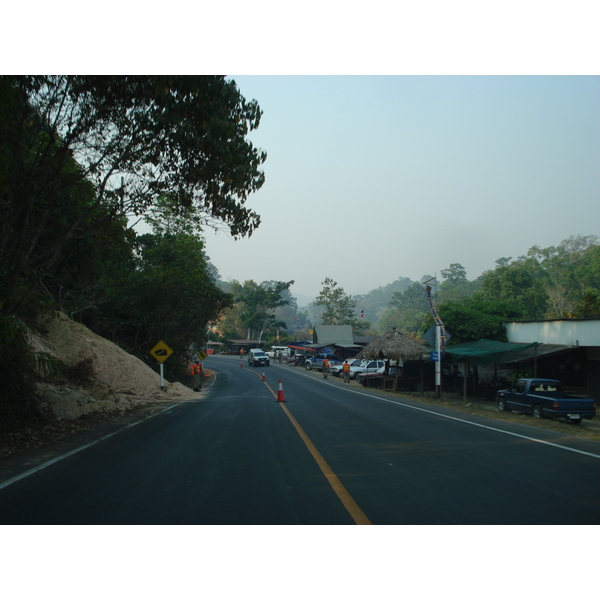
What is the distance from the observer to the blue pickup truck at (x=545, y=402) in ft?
51.7

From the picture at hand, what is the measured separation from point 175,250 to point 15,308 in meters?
31.0

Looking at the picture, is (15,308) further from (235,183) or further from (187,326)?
(187,326)

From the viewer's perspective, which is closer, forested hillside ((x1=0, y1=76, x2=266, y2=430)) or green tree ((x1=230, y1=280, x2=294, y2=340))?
forested hillside ((x1=0, y1=76, x2=266, y2=430))

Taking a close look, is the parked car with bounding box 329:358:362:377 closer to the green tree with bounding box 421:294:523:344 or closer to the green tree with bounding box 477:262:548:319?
the green tree with bounding box 421:294:523:344

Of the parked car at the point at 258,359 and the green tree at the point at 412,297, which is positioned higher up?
the green tree at the point at 412,297

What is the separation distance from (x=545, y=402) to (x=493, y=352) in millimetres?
6001

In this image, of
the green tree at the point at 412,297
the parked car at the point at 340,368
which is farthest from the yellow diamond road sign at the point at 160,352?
the green tree at the point at 412,297

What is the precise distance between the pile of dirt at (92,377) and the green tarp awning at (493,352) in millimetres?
13241

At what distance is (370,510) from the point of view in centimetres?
551

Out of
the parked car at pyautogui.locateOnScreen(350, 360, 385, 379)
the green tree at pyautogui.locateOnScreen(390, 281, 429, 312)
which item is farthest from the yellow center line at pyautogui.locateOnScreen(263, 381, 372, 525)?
the green tree at pyautogui.locateOnScreen(390, 281, 429, 312)

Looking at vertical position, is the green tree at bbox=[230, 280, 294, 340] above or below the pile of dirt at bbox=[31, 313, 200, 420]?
above

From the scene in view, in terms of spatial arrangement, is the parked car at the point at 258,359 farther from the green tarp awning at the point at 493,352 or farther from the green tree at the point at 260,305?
the green tarp awning at the point at 493,352

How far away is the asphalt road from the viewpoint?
5.42m

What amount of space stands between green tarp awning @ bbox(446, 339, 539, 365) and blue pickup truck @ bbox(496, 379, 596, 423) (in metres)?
3.20
